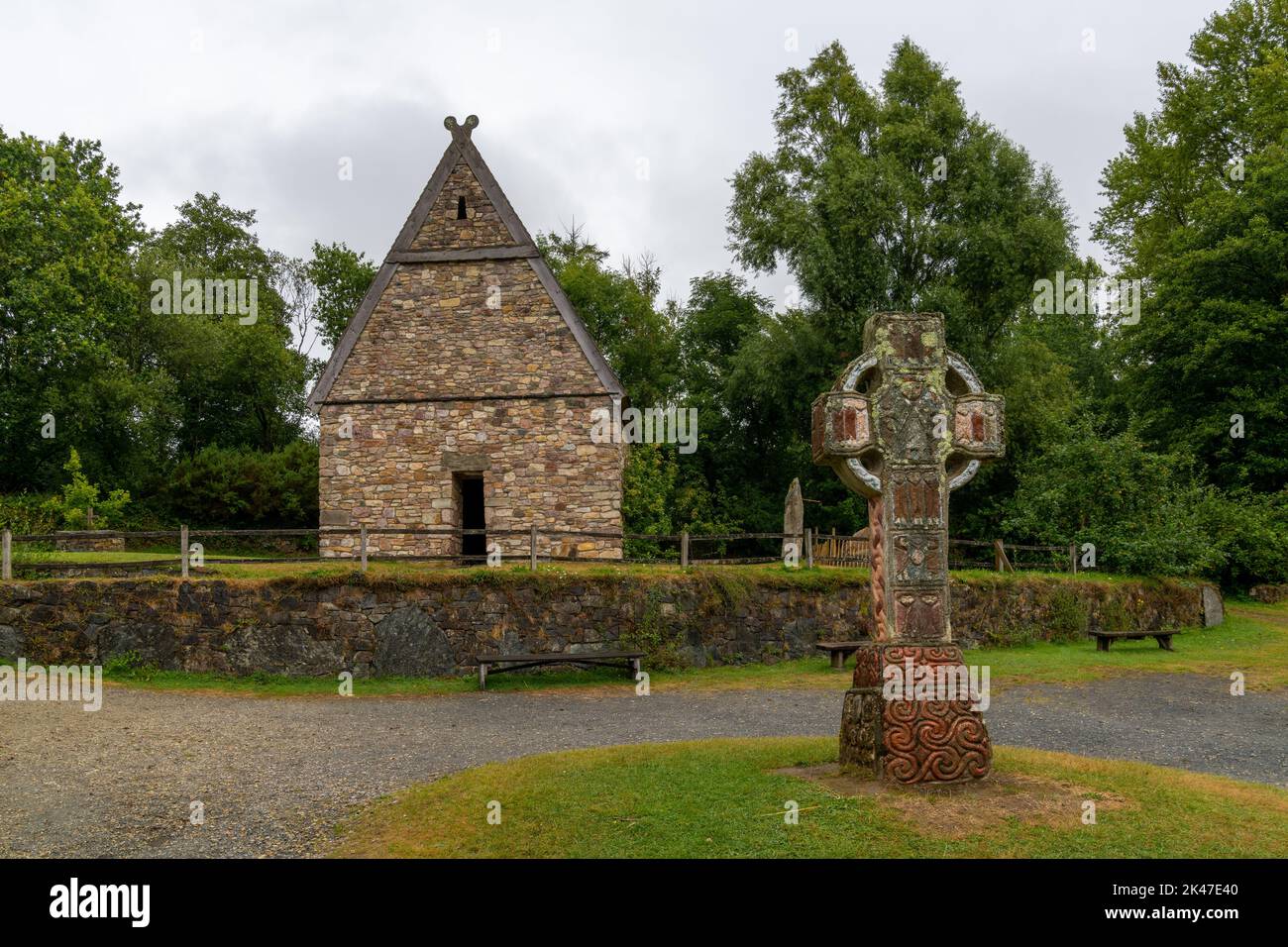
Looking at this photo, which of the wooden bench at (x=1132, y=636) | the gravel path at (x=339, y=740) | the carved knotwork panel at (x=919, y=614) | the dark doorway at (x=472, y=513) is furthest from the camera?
the dark doorway at (x=472, y=513)

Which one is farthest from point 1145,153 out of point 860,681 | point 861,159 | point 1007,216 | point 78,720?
point 78,720

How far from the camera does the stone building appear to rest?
19.7 meters

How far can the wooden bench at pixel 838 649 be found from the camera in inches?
611

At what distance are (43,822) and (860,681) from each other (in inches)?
243

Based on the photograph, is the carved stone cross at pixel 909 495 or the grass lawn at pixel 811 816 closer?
the grass lawn at pixel 811 816

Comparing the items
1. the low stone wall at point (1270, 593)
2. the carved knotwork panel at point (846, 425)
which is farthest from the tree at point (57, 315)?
the low stone wall at point (1270, 593)

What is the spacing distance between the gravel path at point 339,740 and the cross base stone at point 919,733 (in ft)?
10.2

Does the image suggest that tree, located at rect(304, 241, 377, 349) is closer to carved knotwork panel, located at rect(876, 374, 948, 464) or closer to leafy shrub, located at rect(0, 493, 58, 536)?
leafy shrub, located at rect(0, 493, 58, 536)

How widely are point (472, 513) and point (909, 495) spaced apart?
16.2 m

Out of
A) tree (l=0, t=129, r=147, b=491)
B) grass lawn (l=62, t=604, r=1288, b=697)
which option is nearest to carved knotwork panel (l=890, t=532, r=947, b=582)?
grass lawn (l=62, t=604, r=1288, b=697)

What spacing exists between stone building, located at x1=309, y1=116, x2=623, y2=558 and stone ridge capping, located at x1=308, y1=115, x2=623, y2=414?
0.11ft

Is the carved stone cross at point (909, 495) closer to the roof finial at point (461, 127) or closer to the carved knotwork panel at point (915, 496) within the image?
the carved knotwork panel at point (915, 496)

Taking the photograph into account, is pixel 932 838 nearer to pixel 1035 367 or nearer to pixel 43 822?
pixel 43 822

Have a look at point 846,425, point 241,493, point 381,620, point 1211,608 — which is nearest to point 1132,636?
point 1211,608
